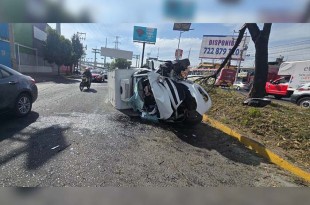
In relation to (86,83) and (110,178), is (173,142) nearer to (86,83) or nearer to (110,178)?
(110,178)

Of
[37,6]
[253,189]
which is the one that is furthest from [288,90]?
[37,6]

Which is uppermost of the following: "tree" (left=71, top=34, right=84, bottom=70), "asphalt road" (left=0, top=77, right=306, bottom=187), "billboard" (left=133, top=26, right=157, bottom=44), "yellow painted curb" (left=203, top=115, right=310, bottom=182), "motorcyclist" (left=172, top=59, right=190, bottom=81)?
"billboard" (left=133, top=26, right=157, bottom=44)

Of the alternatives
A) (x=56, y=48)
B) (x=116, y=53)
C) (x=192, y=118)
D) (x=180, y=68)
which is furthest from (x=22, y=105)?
(x=116, y=53)

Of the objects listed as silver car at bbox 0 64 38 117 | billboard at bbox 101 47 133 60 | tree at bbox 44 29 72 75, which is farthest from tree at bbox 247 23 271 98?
billboard at bbox 101 47 133 60

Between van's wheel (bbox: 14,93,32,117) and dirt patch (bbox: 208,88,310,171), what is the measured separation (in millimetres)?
5315

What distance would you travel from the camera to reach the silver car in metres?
5.11

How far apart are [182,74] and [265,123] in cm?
243

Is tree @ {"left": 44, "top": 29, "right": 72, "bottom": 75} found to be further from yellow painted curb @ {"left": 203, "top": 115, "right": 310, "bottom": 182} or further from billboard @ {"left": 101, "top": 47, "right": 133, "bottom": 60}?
yellow painted curb @ {"left": 203, "top": 115, "right": 310, "bottom": 182}

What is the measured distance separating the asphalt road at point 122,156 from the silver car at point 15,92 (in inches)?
12.6

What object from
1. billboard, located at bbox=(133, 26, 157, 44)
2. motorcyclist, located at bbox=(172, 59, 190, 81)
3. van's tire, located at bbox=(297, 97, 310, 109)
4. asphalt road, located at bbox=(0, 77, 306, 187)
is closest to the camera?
asphalt road, located at bbox=(0, 77, 306, 187)

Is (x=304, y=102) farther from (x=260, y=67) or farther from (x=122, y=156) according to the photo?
(x=122, y=156)

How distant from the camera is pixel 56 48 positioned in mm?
28547

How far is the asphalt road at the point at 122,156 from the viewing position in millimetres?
2885

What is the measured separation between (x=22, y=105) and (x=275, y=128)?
20.8 ft
